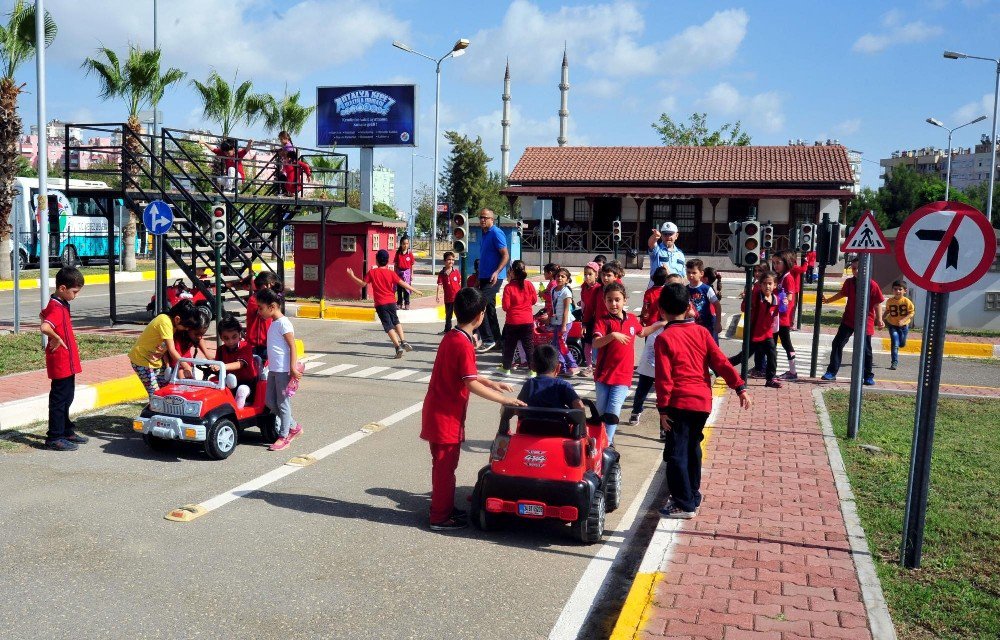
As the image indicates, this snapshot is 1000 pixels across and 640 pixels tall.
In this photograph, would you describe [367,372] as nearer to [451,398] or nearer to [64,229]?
[451,398]

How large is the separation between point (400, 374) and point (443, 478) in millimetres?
7103

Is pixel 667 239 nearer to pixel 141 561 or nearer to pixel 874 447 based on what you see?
pixel 874 447

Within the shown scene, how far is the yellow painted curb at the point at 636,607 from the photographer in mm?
4568

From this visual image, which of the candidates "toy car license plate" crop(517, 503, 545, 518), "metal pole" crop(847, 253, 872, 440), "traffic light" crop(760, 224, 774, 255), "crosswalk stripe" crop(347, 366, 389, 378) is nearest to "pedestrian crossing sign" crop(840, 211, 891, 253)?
"metal pole" crop(847, 253, 872, 440)

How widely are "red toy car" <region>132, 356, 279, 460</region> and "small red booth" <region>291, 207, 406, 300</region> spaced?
585 inches

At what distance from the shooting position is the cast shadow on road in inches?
244

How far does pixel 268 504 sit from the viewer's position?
6.87 m

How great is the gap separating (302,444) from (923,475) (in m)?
5.57

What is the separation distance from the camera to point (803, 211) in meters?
46.4

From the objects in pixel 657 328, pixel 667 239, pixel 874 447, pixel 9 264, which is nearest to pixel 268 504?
pixel 657 328

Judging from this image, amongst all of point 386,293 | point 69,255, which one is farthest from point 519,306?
point 69,255

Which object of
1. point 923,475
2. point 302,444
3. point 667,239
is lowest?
point 302,444

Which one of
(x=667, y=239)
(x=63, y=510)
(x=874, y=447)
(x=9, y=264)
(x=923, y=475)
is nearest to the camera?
(x=923, y=475)

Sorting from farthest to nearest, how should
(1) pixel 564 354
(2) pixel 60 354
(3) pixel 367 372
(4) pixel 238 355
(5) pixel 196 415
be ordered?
(3) pixel 367 372, (1) pixel 564 354, (4) pixel 238 355, (2) pixel 60 354, (5) pixel 196 415
